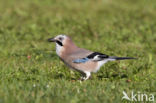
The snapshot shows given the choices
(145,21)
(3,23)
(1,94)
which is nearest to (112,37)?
(145,21)

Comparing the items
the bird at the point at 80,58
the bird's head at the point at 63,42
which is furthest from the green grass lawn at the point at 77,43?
the bird's head at the point at 63,42

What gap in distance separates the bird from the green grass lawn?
293 mm

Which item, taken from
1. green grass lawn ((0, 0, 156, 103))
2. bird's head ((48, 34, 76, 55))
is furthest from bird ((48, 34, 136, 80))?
green grass lawn ((0, 0, 156, 103))

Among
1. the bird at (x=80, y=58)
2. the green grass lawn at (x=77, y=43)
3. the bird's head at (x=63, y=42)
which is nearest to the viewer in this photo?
the green grass lawn at (x=77, y=43)

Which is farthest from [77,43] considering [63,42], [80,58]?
[80,58]

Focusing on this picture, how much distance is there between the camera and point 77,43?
13.3m

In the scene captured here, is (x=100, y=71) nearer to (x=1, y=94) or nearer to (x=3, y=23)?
(x=1, y=94)

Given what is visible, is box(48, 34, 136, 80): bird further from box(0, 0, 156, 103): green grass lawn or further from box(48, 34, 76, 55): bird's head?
box(0, 0, 156, 103): green grass lawn

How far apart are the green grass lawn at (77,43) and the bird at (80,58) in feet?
0.96

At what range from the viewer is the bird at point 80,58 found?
341 inches

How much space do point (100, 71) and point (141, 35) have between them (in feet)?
18.2

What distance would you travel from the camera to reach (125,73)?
31.2ft

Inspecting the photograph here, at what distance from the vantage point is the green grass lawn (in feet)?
23.1

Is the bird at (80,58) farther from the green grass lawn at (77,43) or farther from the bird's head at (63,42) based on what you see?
the green grass lawn at (77,43)
